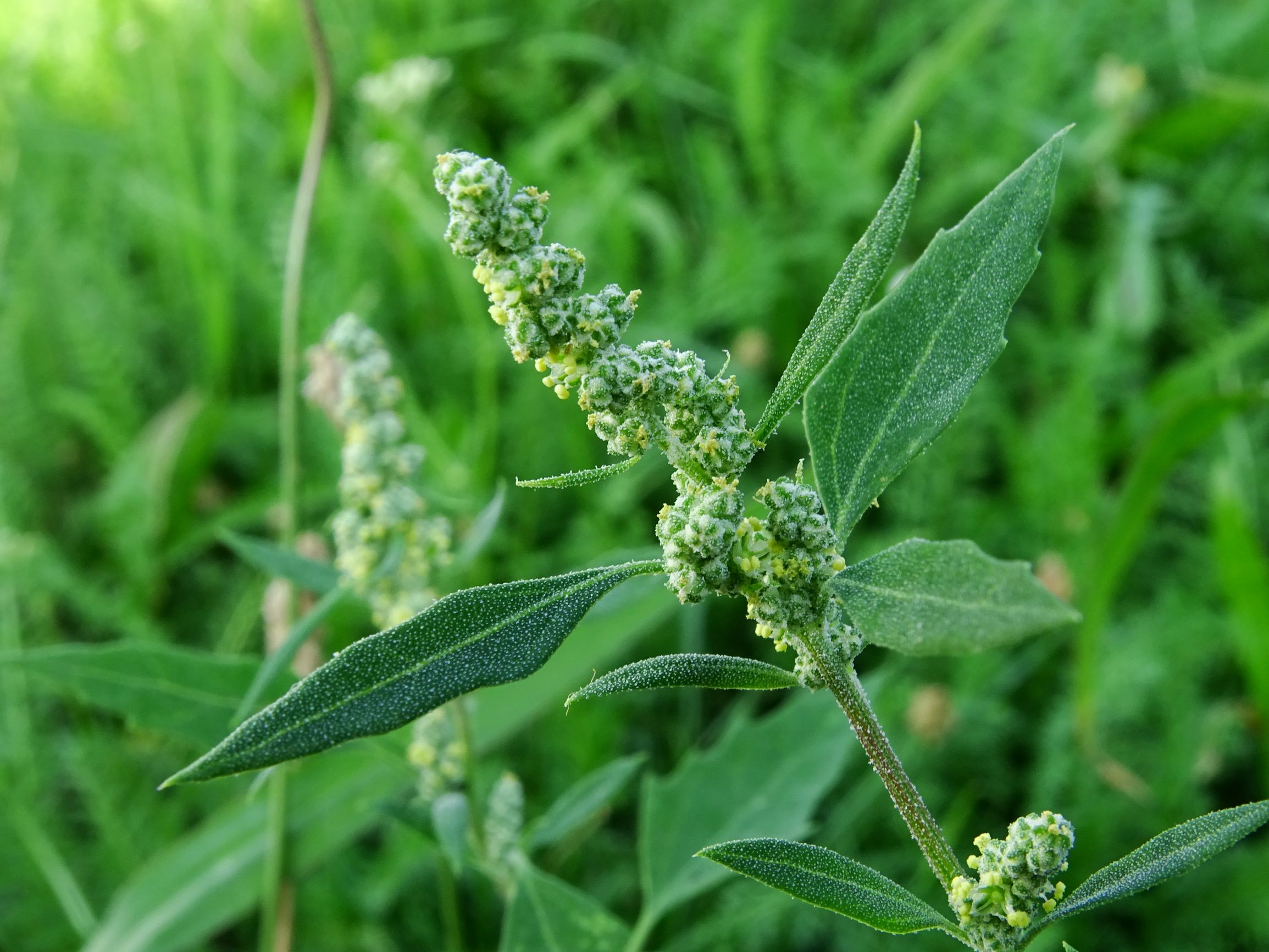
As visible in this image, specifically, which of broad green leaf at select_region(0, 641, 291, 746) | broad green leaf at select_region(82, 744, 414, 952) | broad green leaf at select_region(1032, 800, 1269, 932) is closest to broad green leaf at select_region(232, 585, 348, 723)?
broad green leaf at select_region(0, 641, 291, 746)

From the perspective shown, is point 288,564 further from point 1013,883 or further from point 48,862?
point 48,862

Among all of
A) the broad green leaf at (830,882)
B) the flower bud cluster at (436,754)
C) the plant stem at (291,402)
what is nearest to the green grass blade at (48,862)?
the plant stem at (291,402)

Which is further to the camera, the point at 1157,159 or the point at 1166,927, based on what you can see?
the point at 1157,159

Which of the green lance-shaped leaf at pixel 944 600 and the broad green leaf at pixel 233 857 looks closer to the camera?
the green lance-shaped leaf at pixel 944 600

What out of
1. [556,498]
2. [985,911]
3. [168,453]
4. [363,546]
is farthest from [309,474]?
[985,911]

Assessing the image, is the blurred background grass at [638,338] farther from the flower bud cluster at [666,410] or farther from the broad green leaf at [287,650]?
the flower bud cluster at [666,410]

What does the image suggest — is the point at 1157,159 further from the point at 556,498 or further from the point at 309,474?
the point at 309,474

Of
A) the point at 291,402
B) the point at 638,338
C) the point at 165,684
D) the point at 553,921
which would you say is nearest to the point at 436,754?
the point at 553,921
